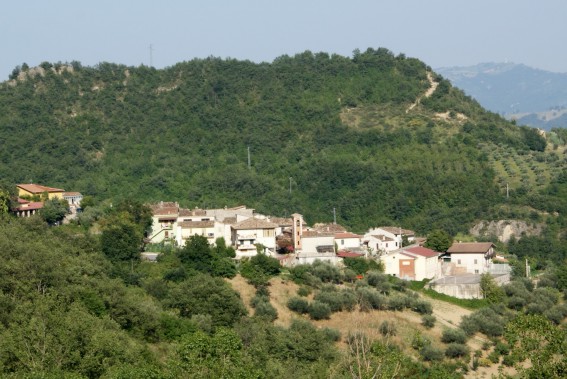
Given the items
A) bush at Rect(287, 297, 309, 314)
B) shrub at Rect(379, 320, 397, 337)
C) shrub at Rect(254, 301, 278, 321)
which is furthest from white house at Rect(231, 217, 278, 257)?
shrub at Rect(379, 320, 397, 337)

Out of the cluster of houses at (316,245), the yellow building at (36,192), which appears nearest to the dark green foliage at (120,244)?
the cluster of houses at (316,245)

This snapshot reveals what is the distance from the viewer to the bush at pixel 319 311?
4100cm

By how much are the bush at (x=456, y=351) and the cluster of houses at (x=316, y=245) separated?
7327 mm

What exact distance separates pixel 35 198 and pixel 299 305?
58.0ft

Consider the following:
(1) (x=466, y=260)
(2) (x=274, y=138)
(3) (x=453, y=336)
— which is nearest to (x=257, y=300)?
(3) (x=453, y=336)

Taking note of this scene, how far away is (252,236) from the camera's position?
47219 millimetres

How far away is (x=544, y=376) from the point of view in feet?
67.1

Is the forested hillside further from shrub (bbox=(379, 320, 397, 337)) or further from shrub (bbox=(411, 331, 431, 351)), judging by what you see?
shrub (bbox=(411, 331, 431, 351))

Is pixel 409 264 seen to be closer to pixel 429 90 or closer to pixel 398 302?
pixel 398 302

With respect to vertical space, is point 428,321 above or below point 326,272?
below

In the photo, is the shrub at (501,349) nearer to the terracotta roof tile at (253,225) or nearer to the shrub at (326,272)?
the shrub at (326,272)

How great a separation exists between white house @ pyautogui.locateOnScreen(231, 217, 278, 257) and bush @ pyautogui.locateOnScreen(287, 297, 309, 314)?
229 inches

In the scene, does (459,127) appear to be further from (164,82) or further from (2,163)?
(2,163)

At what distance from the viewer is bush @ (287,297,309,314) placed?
136ft
